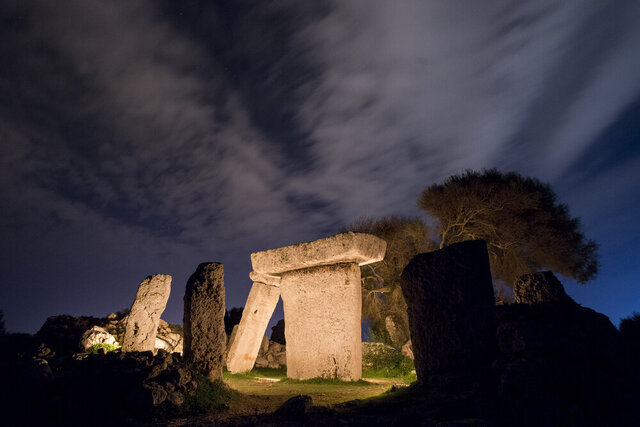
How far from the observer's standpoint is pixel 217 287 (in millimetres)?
6629

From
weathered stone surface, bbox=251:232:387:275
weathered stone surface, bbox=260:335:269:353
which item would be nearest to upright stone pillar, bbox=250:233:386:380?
weathered stone surface, bbox=251:232:387:275

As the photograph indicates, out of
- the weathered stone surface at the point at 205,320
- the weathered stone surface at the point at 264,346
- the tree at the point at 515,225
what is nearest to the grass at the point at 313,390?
the weathered stone surface at the point at 205,320

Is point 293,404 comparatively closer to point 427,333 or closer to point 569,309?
point 427,333

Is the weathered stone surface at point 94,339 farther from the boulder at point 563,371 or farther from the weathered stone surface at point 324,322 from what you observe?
the boulder at point 563,371

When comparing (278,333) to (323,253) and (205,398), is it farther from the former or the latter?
(205,398)

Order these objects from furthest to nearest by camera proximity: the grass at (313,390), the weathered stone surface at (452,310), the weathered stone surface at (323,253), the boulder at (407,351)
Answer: the boulder at (407,351) < the weathered stone surface at (323,253) < the grass at (313,390) < the weathered stone surface at (452,310)

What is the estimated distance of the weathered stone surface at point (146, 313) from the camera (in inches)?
337

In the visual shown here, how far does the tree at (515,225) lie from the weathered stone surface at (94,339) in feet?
37.2

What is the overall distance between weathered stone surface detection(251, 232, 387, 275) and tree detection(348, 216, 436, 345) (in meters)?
7.10

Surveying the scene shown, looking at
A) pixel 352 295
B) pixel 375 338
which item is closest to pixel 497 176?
pixel 375 338

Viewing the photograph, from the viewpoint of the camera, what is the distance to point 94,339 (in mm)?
9297

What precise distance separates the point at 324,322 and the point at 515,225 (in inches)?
406

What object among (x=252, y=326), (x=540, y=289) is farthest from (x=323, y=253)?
(x=540, y=289)

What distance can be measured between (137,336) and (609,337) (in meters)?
8.43
